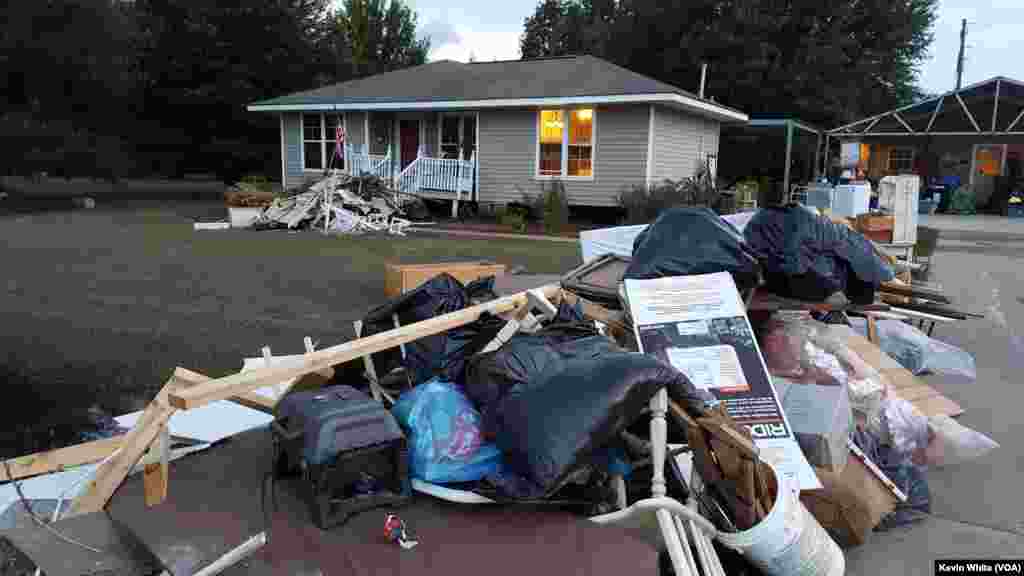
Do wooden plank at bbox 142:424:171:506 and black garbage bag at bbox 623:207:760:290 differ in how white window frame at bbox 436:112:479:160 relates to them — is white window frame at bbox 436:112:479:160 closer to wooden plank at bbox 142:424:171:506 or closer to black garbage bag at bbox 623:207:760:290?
black garbage bag at bbox 623:207:760:290

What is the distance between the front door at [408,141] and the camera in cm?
1859

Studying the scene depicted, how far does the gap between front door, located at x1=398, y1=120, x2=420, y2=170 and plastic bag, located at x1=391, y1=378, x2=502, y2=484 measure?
1641 cm

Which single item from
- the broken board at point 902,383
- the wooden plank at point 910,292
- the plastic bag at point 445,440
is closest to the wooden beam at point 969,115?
the wooden plank at point 910,292

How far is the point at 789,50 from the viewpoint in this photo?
3009 centimetres

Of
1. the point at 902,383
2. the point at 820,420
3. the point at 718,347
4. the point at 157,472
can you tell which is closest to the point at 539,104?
the point at 902,383

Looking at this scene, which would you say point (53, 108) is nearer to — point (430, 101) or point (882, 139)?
point (430, 101)

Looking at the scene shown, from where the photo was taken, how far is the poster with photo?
118 inches

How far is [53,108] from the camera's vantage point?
22562 millimetres

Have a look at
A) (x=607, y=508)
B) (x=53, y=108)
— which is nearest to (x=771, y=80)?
(x=53, y=108)

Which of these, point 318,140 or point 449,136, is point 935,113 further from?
point 318,140

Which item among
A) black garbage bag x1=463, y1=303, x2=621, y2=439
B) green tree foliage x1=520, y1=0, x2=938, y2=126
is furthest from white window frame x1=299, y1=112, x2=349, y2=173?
green tree foliage x1=520, y1=0, x2=938, y2=126

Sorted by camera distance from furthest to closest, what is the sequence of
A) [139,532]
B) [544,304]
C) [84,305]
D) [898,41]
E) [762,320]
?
[898,41] → [84,305] → [762,320] → [544,304] → [139,532]

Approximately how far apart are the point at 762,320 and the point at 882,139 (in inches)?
1023

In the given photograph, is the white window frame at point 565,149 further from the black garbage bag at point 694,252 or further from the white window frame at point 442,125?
the black garbage bag at point 694,252
